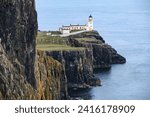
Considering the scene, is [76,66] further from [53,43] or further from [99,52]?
[99,52]

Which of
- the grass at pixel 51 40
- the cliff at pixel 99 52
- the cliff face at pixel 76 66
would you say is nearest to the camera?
the cliff face at pixel 76 66

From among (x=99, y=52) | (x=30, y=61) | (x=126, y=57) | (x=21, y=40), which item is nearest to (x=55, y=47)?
(x=99, y=52)

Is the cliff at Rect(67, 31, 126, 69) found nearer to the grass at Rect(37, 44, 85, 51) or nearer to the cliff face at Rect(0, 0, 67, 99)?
the grass at Rect(37, 44, 85, 51)

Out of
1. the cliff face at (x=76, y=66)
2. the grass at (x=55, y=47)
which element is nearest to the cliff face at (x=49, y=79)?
the cliff face at (x=76, y=66)

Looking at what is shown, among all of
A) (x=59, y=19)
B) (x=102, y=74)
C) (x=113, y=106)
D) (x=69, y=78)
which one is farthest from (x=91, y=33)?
Answer: (x=113, y=106)

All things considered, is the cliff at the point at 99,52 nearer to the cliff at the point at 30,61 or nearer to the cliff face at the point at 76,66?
the cliff at the point at 30,61

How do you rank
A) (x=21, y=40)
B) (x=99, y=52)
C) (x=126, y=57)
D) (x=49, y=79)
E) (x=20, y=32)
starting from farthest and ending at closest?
(x=126, y=57)
(x=99, y=52)
(x=49, y=79)
(x=21, y=40)
(x=20, y=32)

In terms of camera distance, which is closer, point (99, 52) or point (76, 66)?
point (76, 66)

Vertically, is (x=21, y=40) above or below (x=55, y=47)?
above

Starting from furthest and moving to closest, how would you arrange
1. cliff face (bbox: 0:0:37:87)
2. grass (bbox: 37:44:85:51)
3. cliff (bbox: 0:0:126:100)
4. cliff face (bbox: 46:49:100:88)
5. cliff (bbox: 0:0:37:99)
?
grass (bbox: 37:44:85:51) → cliff face (bbox: 46:49:100:88) → cliff face (bbox: 0:0:37:87) → cliff (bbox: 0:0:37:99) → cliff (bbox: 0:0:126:100)

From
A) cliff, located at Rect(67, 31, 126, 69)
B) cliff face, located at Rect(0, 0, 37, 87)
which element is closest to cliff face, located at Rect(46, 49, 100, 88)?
cliff, located at Rect(67, 31, 126, 69)

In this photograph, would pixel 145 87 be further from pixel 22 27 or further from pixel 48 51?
pixel 22 27

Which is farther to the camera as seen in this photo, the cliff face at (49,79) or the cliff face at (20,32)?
the cliff face at (49,79)
